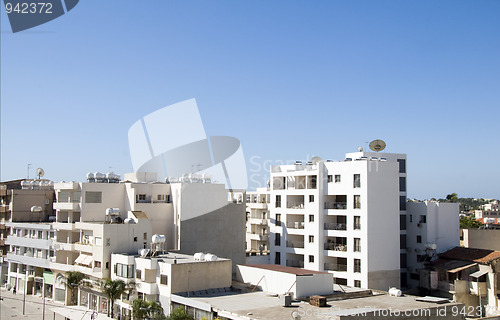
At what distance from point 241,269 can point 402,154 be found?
78.2 feet

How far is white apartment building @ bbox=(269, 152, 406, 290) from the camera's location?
46.8 meters

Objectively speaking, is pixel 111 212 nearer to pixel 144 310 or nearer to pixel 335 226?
pixel 144 310

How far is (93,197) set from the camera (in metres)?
50.3

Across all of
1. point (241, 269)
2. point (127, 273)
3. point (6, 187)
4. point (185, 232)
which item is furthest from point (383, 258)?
point (6, 187)

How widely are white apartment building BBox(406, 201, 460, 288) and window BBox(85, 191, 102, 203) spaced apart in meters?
31.6

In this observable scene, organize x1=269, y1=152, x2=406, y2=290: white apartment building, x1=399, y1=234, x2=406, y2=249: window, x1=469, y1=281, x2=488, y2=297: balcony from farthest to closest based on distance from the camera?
x1=399, y1=234, x2=406, y2=249: window < x1=269, y1=152, x2=406, y2=290: white apartment building < x1=469, y1=281, x2=488, y2=297: balcony

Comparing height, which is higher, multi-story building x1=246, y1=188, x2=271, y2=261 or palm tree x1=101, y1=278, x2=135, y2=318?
multi-story building x1=246, y1=188, x2=271, y2=261

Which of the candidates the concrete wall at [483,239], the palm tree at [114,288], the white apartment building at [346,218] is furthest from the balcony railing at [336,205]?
the palm tree at [114,288]

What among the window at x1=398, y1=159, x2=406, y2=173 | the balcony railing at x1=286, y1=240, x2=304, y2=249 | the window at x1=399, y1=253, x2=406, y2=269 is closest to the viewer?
the window at x1=399, y1=253, x2=406, y2=269

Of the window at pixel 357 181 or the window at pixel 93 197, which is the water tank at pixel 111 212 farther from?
the window at pixel 357 181

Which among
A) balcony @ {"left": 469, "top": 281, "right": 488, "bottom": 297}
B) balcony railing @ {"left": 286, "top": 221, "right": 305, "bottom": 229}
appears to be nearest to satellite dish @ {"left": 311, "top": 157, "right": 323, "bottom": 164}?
balcony railing @ {"left": 286, "top": 221, "right": 305, "bottom": 229}

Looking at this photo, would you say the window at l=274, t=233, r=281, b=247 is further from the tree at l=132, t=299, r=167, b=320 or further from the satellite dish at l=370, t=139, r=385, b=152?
the tree at l=132, t=299, r=167, b=320

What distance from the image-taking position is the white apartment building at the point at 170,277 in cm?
3572

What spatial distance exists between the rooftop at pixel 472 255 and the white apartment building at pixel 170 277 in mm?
22781
